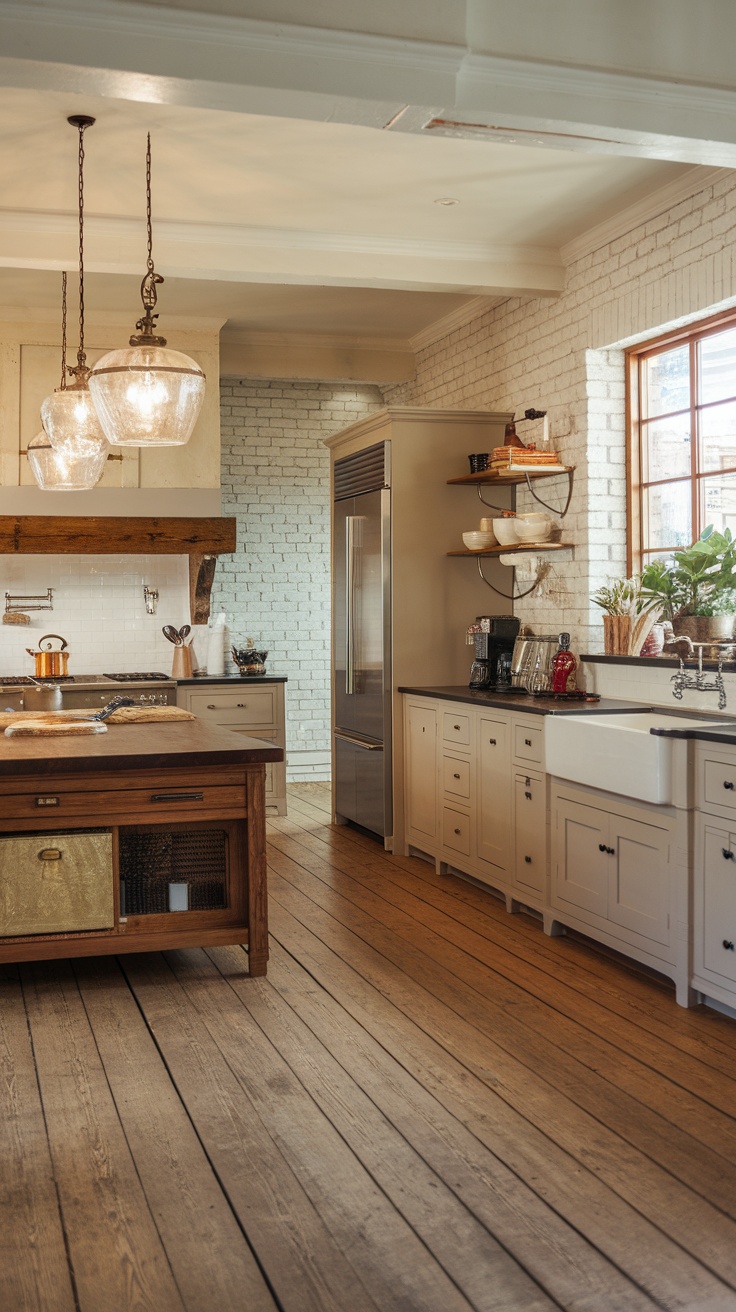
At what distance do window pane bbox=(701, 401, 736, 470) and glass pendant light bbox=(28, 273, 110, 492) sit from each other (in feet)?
8.35

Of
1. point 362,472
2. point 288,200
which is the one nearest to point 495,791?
point 362,472

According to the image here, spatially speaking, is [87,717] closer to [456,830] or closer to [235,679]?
[456,830]

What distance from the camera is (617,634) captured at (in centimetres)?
540

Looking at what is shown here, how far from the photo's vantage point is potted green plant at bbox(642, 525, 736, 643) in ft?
15.3

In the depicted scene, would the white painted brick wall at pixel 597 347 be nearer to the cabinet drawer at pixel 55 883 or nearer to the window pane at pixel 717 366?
the window pane at pixel 717 366

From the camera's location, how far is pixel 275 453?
9.05 metres

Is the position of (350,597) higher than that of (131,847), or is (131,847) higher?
(350,597)

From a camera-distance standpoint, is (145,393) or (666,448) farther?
(666,448)

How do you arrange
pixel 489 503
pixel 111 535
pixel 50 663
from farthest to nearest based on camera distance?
pixel 50 663 < pixel 111 535 < pixel 489 503

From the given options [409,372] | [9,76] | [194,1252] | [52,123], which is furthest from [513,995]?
[409,372]

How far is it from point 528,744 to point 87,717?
74.6 inches

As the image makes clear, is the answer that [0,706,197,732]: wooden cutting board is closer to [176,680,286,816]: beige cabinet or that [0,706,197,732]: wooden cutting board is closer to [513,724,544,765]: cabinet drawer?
[513,724,544,765]: cabinet drawer

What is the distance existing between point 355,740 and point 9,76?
15.1 feet

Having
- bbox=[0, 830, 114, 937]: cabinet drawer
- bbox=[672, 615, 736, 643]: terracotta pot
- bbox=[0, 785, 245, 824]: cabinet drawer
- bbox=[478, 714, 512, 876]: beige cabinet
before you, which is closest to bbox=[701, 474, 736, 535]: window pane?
bbox=[672, 615, 736, 643]: terracotta pot
